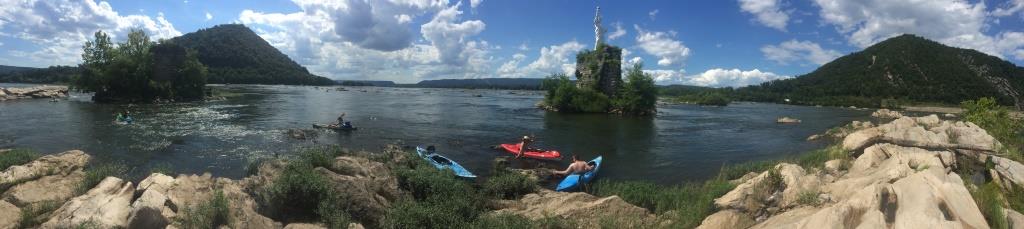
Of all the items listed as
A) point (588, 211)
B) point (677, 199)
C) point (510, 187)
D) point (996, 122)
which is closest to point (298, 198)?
point (588, 211)

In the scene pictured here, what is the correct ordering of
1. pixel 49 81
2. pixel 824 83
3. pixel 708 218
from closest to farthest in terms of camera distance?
pixel 708 218 < pixel 49 81 < pixel 824 83

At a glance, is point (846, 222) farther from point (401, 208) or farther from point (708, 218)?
point (401, 208)

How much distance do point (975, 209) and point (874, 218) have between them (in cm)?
191

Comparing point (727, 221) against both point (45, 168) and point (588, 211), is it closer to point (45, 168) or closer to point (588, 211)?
point (588, 211)

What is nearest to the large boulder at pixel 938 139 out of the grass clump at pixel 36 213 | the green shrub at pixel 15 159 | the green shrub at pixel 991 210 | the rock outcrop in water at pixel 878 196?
the rock outcrop in water at pixel 878 196

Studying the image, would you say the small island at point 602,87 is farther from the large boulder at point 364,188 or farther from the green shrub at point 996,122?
the large boulder at point 364,188

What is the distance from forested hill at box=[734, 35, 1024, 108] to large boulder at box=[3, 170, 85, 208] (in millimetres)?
133272

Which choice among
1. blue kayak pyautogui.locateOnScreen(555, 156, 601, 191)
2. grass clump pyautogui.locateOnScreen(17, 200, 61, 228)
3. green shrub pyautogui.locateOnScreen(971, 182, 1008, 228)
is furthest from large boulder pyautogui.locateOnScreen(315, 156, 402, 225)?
green shrub pyautogui.locateOnScreen(971, 182, 1008, 228)

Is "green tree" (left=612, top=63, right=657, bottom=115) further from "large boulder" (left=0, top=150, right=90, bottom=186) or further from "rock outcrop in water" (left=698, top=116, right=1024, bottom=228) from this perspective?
"large boulder" (left=0, top=150, right=90, bottom=186)

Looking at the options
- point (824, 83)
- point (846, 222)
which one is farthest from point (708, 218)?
point (824, 83)

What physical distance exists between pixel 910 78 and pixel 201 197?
6946 inches

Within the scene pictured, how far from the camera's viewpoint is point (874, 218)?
21.4 ft

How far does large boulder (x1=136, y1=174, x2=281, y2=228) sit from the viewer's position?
963 cm

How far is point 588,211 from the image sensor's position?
11.8m
